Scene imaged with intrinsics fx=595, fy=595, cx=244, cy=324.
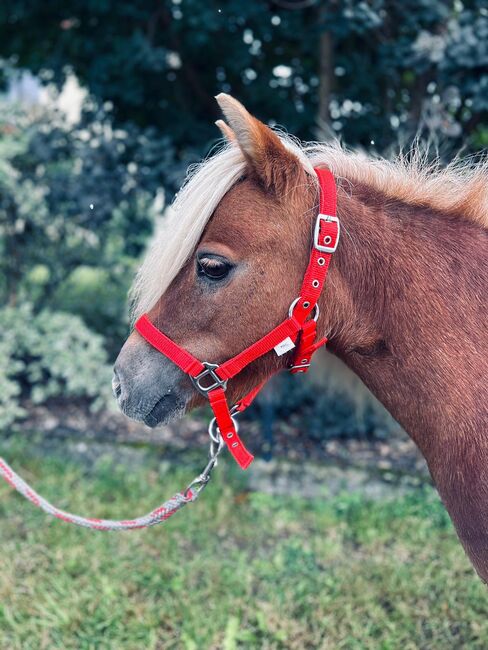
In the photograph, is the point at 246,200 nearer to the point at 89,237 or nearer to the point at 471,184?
the point at 471,184

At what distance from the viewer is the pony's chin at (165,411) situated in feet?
6.09

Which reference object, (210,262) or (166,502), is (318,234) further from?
(166,502)

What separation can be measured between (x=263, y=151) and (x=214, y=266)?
0.35 m

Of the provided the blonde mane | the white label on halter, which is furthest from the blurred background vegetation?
the blonde mane

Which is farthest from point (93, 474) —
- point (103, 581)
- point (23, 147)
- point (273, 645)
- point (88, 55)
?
point (88, 55)

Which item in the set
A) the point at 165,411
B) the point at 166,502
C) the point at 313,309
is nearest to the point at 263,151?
the point at 313,309

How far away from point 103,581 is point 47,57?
12.3ft

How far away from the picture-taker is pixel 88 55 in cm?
437

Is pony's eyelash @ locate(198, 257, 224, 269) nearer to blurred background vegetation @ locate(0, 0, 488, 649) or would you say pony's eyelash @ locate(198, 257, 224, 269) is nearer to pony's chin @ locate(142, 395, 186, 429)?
pony's chin @ locate(142, 395, 186, 429)

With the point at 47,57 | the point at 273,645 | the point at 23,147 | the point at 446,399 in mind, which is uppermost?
the point at 446,399

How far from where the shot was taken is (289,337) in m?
1.74

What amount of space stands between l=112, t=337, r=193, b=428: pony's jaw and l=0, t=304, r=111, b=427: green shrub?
2.53m

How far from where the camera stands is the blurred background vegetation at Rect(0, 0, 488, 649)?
287cm

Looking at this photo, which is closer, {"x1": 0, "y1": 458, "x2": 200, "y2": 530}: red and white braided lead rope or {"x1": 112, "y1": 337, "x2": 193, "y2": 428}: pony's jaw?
{"x1": 112, "y1": 337, "x2": 193, "y2": 428}: pony's jaw
